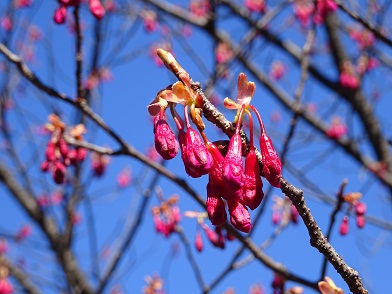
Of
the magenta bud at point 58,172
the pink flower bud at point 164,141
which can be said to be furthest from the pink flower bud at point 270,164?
the magenta bud at point 58,172

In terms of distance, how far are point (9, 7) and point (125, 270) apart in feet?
7.75

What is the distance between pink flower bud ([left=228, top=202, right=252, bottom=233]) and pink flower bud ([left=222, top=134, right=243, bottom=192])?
0.23ft

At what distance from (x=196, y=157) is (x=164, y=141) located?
4.8 inches

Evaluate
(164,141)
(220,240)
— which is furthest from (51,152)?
(164,141)

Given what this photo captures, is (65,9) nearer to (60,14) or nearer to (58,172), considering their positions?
(60,14)

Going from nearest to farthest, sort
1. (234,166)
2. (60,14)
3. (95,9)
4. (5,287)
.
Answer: (234,166)
(60,14)
(95,9)
(5,287)

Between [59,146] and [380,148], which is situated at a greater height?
[380,148]

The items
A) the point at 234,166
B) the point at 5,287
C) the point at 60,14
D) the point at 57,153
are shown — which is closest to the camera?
the point at 234,166

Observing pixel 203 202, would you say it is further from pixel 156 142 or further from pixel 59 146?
pixel 156 142

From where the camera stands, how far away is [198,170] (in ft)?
4.18

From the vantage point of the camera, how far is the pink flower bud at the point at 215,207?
128 centimetres

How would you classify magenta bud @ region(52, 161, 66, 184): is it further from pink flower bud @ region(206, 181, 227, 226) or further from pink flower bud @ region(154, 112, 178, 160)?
pink flower bud @ region(206, 181, 227, 226)

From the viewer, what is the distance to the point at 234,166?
1.22 meters

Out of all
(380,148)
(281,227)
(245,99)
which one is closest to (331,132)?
(380,148)
